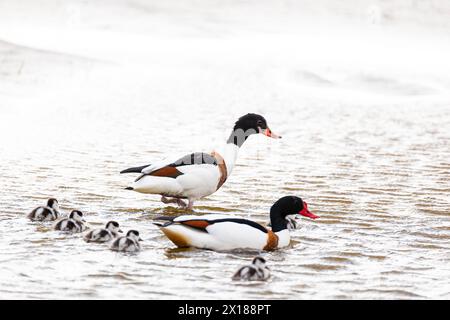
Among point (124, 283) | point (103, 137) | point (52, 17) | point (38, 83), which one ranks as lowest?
point (124, 283)

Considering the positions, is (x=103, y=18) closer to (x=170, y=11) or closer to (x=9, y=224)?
(x=170, y=11)

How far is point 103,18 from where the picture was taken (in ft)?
77.8

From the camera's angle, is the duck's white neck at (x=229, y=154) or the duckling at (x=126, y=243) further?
the duck's white neck at (x=229, y=154)

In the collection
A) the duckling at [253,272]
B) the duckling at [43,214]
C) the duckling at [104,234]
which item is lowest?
the duckling at [253,272]

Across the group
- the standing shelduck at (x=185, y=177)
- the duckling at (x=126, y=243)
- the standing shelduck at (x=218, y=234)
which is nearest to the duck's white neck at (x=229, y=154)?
the standing shelduck at (x=185, y=177)

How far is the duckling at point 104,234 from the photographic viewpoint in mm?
8516

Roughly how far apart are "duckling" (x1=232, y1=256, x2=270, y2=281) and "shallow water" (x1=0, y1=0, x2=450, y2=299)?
71 millimetres

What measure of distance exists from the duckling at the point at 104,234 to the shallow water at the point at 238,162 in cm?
10

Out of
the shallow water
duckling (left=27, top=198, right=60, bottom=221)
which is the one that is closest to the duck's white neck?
the shallow water

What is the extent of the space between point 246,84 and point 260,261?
433 inches

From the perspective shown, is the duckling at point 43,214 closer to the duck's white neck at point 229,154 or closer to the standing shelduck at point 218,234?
the standing shelduck at point 218,234

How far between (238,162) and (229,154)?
2.39m

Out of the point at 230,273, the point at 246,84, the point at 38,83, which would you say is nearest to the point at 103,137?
the point at 38,83

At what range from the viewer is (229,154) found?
34.1ft
